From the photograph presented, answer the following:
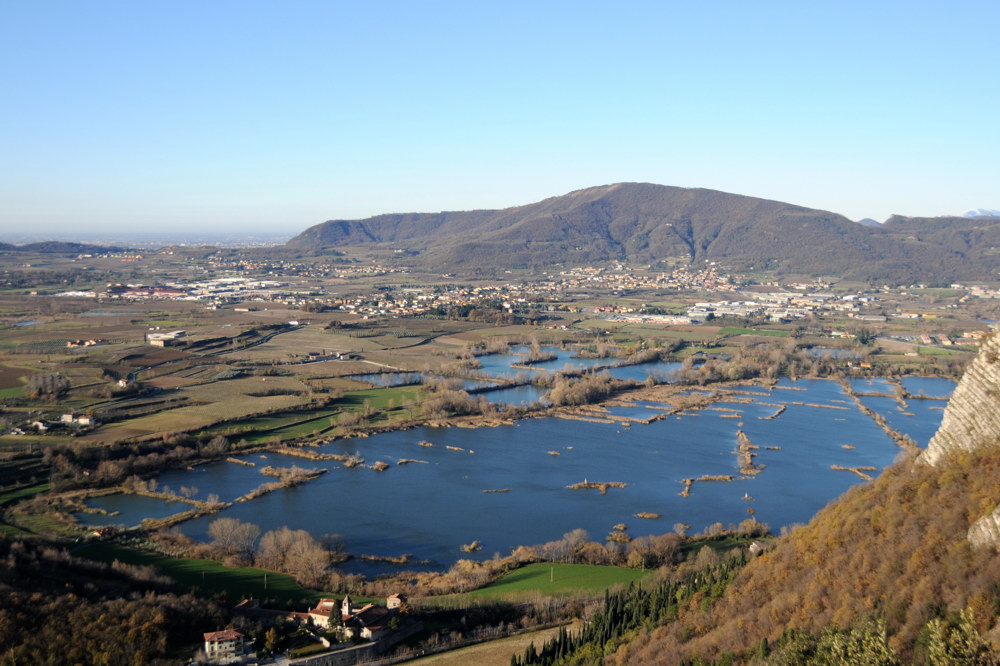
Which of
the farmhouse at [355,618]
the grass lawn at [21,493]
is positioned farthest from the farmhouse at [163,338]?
the farmhouse at [355,618]

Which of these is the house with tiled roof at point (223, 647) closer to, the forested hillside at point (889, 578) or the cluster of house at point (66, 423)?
the forested hillside at point (889, 578)

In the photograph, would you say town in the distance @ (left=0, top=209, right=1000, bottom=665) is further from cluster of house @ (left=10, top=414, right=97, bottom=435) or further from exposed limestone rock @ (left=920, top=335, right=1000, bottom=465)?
exposed limestone rock @ (left=920, top=335, right=1000, bottom=465)

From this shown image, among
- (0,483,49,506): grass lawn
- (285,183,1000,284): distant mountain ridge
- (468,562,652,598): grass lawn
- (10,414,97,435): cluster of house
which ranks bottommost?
(468,562,652,598): grass lawn

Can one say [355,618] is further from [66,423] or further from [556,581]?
[66,423]

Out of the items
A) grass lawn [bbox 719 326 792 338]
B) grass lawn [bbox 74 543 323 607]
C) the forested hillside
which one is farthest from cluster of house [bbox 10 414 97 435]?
grass lawn [bbox 719 326 792 338]

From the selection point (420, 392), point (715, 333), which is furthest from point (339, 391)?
point (715, 333)

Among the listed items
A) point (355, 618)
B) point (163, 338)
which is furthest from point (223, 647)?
point (163, 338)
